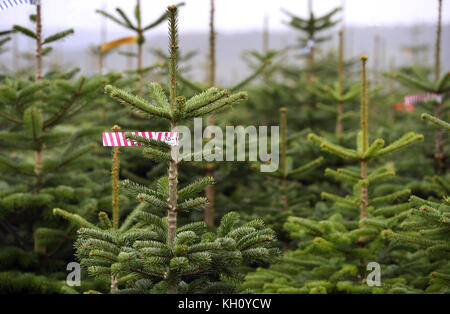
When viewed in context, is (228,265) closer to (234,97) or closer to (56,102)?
(234,97)

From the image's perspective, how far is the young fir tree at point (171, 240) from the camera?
2910mm

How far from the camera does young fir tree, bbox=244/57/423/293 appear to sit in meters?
4.29

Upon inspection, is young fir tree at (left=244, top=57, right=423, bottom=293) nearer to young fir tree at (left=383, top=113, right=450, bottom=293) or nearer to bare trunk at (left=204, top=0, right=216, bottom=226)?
young fir tree at (left=383, top=113, right=450, bottom=293)

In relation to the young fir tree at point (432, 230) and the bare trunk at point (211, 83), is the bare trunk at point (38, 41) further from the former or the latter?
the young fir tree at point (432, 230)

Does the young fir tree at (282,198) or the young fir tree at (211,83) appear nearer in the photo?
the young fir tree at (282,198)

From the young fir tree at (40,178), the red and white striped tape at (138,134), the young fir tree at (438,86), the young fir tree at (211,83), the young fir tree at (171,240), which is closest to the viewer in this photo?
the young fir tree at (171,240)

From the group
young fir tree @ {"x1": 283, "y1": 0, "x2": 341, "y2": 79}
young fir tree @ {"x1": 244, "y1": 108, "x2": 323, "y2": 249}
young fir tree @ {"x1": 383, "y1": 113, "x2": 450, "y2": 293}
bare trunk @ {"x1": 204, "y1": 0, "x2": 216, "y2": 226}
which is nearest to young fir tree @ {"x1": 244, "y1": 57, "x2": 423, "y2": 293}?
young fir tree @ {"x1": 383, "y1": 113, "x2": 450, "y2": 293}

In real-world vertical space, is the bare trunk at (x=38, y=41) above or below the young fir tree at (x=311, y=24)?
below

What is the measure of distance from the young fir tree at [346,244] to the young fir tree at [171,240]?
4.04ft

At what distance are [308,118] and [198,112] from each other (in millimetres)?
6477

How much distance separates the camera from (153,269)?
10.4ft

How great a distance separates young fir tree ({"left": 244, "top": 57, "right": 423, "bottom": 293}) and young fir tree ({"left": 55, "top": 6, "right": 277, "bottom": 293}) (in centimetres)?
123

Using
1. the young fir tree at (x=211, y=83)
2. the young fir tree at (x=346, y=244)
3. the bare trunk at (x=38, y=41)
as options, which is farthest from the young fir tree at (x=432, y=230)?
the bare trunk at (x=38, y=41)

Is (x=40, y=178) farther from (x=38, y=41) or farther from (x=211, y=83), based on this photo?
(x=211, y=83)
